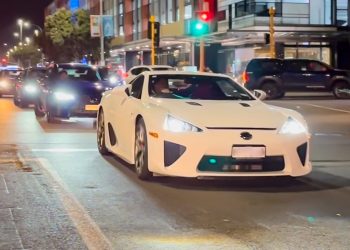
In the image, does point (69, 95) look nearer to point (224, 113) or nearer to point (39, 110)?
point (39, 110)

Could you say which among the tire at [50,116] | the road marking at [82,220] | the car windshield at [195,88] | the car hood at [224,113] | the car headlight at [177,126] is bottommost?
the road marking at [82,220]

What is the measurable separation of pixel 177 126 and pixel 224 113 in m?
0.66

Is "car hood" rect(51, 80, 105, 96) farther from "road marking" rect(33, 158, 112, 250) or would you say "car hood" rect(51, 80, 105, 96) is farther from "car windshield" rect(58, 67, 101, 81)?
"road marking" rect(33, 158, 112, 250)

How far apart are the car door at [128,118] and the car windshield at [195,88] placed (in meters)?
0.28

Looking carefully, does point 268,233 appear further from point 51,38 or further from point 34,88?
Result: point 51,38

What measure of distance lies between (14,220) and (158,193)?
77.5 inches

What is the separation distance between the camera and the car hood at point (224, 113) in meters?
8.29

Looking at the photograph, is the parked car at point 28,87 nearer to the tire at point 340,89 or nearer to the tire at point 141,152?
the tire at point 340,89

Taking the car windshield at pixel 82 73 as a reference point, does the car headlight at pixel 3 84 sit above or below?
below

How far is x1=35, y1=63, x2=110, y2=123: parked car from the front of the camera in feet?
56.0

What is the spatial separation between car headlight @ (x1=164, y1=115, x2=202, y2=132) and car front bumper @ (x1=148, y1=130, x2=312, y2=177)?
0.23ft

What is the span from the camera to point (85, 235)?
6.08 metres

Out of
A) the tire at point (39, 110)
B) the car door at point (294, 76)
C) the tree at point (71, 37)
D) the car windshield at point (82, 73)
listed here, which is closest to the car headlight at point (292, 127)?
the car windshield at point (82, 73)

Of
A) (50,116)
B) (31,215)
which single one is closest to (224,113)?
(31,215)
